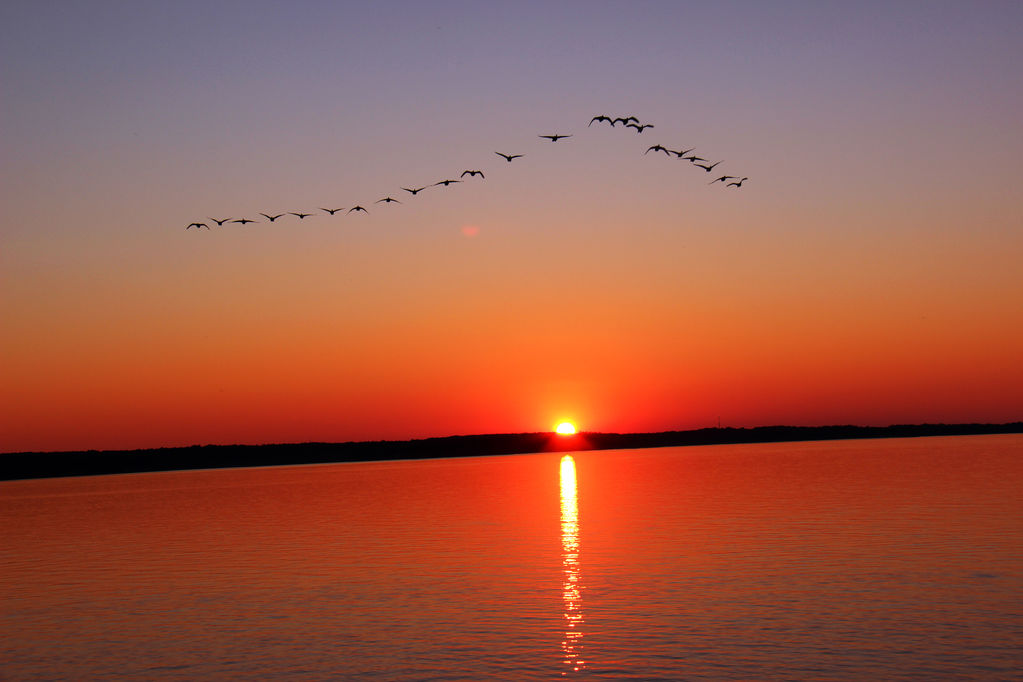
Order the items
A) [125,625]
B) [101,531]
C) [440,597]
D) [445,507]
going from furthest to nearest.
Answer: [445,507], [101,531], [440,597], [125,625]

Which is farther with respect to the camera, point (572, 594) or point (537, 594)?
point (537, 594)

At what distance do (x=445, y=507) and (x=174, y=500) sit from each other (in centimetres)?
3232

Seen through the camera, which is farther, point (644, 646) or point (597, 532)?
point (597, 532)

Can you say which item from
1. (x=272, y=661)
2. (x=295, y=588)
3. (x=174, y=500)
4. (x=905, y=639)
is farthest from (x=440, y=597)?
(x=174, y=500)

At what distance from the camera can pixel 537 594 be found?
30.8 metres

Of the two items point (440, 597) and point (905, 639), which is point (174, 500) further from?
→ point (905, 639)

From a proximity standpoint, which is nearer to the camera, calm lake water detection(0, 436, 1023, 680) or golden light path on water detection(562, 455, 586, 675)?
calm lake water detection(0, 436, 1023, 680)

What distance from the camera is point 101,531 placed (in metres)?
57.6

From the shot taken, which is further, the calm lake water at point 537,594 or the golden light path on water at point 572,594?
the golden light path on water at point 572,594

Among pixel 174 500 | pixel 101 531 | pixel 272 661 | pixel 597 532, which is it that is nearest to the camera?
pixel 272 661

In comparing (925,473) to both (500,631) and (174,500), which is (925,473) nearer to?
(174,500)

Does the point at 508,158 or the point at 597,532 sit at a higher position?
the point at 508,158

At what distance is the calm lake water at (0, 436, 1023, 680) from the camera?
73.2ft

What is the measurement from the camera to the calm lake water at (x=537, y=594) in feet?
73.2
